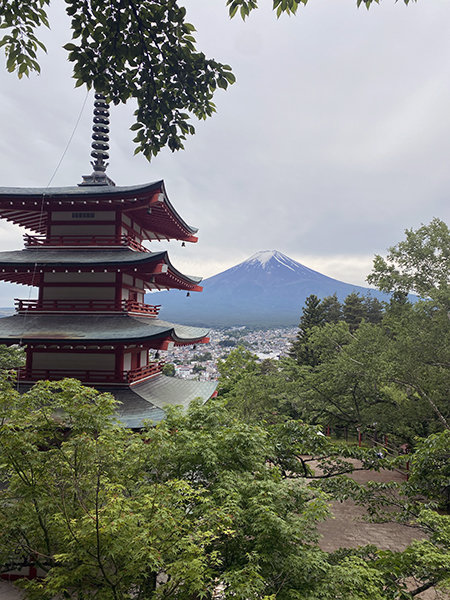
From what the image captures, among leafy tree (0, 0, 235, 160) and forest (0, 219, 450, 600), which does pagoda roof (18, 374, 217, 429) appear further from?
leafy tree (0, 0, 235, 160)

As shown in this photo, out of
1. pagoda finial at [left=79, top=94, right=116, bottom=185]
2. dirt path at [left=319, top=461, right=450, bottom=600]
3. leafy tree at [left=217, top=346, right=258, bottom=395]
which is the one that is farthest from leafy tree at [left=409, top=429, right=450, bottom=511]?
leafy tree at [left=217, top=346, right=258, bottom=395]

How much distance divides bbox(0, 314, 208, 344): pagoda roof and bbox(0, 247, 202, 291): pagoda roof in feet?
5.10

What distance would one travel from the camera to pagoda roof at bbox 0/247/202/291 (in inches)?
425

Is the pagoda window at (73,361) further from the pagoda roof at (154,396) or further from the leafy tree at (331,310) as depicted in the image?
the leafy tree at (331,310)

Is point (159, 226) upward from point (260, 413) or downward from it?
upward

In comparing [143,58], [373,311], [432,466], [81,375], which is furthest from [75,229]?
[373,311]

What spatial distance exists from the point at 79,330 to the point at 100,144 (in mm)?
8961

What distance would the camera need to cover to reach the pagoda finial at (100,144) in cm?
1386

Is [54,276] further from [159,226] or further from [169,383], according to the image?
[169,383]

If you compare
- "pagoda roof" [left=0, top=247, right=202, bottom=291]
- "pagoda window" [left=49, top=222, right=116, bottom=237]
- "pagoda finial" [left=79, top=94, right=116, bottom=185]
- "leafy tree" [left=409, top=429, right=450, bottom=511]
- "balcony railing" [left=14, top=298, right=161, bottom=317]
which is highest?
"pagoda finial" [left=79, top=94, right=116, bottom=185]

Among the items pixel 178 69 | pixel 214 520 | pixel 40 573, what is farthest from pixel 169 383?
pixel 178 69

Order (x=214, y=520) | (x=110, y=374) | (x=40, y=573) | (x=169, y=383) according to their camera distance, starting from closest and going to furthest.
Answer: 1. (x=214, y=520)
2. (x=40, y=573)
3. (x=110, y=374)
4. (x=169, y=383)

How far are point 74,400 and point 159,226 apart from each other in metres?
10.2

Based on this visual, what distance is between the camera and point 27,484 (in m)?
5.32
